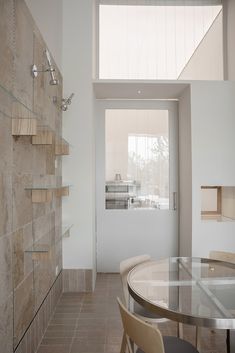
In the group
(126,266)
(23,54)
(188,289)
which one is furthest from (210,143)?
(23,54)

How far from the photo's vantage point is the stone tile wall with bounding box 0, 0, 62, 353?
5.80 ft

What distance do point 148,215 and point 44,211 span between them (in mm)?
1918

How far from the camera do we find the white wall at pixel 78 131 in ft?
11.7

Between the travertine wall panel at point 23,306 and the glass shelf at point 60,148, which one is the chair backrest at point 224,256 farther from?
the glass shelf at point 60,148

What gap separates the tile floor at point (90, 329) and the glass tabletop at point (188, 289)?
0.67 metres

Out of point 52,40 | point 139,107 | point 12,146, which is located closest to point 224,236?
point 139,107

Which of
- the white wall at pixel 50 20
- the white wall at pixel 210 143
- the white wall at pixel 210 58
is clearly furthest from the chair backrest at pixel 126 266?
the white wall at pixel 210 58

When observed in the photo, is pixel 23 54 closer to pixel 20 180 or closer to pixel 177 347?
pixel 20 180

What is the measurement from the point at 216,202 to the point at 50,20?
3.06 meters

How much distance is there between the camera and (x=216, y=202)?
160 inches

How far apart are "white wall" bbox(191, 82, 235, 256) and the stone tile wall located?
178 centimetres

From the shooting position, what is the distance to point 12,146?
1903 millimetres

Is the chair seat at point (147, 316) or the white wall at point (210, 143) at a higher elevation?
the white wall at point (210, 143)

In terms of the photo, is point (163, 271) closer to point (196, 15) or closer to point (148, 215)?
point (148, 215)
